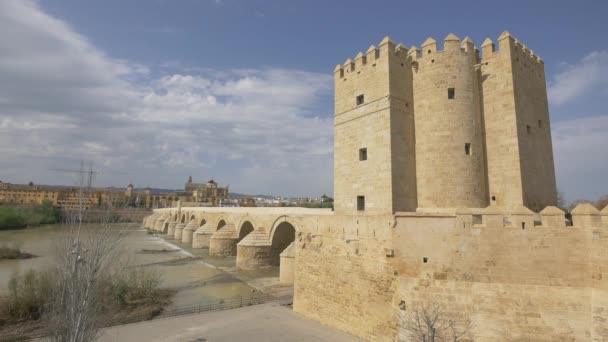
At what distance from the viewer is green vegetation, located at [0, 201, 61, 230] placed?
46744 mm

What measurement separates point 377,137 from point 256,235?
43.7 ft

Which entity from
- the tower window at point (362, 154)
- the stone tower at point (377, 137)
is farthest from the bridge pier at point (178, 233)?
the tower window at point (362, 154)

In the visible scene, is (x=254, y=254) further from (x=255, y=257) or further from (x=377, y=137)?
(x=377, y=137)

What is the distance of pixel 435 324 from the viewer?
23.6ft

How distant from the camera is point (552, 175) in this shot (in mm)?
10727

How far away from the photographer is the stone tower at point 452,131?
9492 millimetres

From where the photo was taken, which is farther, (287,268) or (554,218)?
(287,268)

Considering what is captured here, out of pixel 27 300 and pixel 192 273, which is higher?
pixel 27 300

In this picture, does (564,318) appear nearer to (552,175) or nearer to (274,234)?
(552,175)

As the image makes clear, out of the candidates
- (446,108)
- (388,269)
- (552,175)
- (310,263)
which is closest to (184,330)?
(310,263)

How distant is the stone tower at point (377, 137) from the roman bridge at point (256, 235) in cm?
208

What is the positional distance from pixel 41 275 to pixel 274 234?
11578 mm

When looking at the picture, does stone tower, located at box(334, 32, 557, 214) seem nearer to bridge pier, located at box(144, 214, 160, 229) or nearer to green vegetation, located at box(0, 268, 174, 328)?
green vegetation, located at box(0, 268, 174, 328)

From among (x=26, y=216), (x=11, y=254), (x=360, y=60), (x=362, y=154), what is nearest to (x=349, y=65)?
(x=360, y=60)
